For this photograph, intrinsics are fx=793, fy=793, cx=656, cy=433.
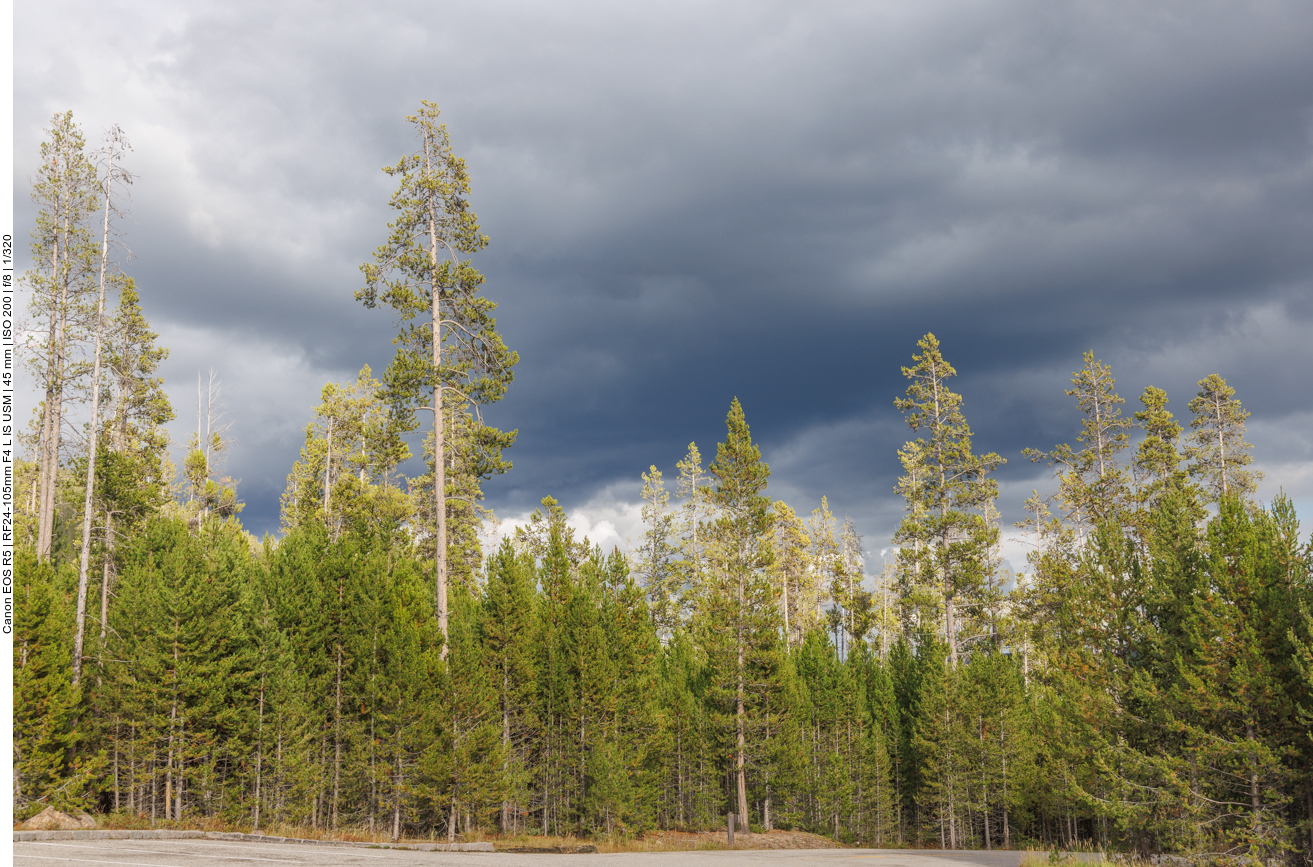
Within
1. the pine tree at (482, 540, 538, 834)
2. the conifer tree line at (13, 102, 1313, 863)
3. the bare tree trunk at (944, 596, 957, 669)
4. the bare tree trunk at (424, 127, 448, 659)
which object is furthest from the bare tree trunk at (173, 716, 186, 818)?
the bare tree trunk at (944, 596, 957, 669)

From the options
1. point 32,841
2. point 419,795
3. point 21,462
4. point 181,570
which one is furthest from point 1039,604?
point 21,462

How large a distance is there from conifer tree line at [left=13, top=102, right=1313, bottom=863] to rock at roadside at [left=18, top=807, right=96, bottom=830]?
82.8 inches

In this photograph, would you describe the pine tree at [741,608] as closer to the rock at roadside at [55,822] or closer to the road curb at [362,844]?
the road curb at [362,844]

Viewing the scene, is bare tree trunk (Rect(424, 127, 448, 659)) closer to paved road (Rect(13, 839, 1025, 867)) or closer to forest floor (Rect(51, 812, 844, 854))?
forest floor (Rect(51, 812, 844, 854))

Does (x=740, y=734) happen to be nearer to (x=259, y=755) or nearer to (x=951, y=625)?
(x=951, y=625)

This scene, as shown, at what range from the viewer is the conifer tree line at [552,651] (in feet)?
65.7

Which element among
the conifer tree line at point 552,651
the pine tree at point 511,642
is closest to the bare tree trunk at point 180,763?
the conifer tree line at point 552,651

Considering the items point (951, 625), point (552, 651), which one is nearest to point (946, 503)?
point (951, 625)

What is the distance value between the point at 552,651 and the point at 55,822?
16.5 metres

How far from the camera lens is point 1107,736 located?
21984 millimetres

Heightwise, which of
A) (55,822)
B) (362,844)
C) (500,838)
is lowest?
(500,838)

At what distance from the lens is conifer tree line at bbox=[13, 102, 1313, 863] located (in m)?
20.0

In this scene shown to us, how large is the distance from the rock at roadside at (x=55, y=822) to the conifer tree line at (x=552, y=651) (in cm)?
210

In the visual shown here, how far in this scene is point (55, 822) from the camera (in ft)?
69.2
